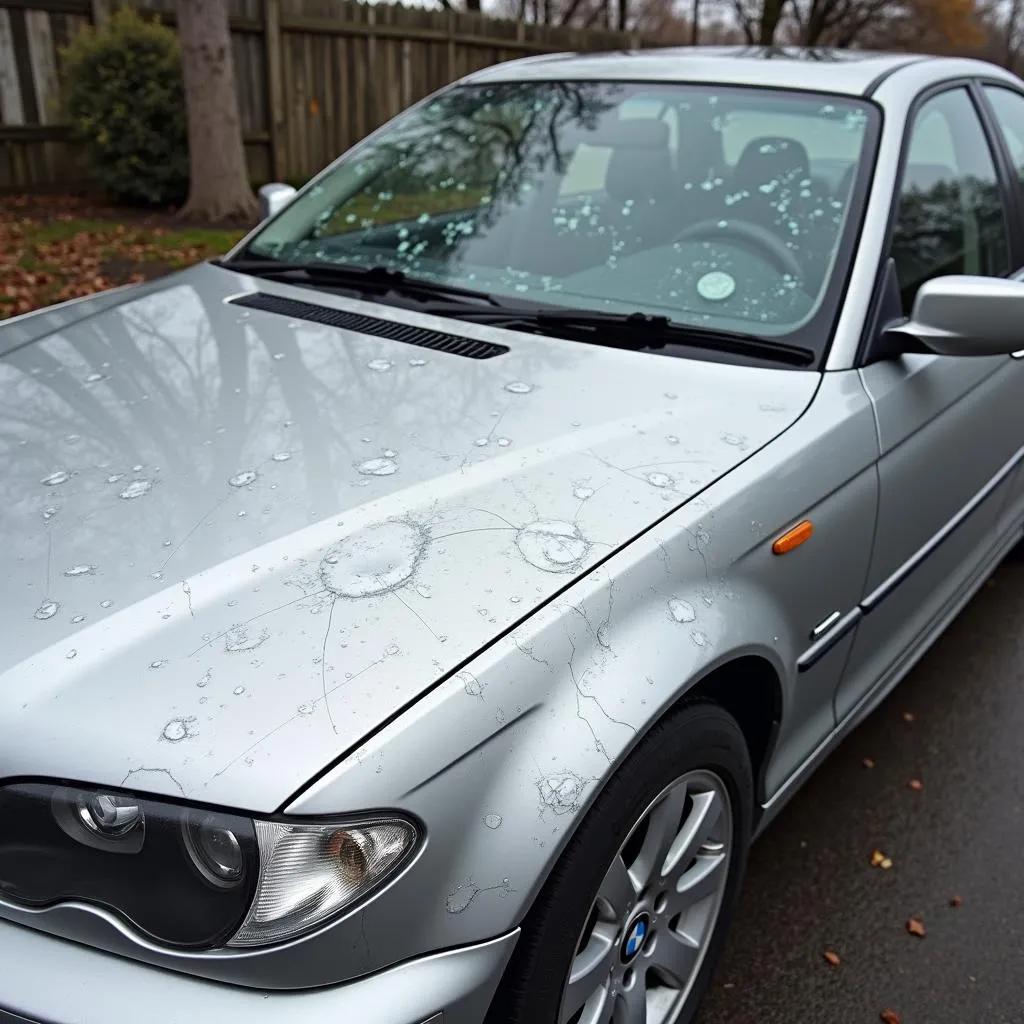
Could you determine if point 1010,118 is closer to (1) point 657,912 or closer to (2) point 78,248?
(1) point 657,912

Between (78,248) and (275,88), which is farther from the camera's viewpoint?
(275,88)

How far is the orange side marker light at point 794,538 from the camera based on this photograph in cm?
183

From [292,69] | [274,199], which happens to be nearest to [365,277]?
[274,199]

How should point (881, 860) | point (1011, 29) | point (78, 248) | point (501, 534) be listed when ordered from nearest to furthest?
point (501, 534) → point (881, 860) → point (78, 248) → point (1011, 29)

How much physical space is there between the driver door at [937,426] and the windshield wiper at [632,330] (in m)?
0.21

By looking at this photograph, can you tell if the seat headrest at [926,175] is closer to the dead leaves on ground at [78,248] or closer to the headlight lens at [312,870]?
the headlight lens at [312,870]

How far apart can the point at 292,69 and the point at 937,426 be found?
10051mm

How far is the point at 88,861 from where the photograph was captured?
127 centimetres

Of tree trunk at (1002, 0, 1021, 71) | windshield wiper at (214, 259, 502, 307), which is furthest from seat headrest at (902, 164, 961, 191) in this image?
tree trunk at (1002, 0, 1021, 71)

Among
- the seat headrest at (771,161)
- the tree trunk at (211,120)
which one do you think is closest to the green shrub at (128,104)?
the tree trunk at (211,120)

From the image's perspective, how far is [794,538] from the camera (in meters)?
1.87

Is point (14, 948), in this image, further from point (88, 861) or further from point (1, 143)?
point (1, 143)

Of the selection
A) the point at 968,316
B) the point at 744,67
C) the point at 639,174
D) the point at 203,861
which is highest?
the point at 744,67

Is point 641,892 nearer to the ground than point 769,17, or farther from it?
nearer to the ground
